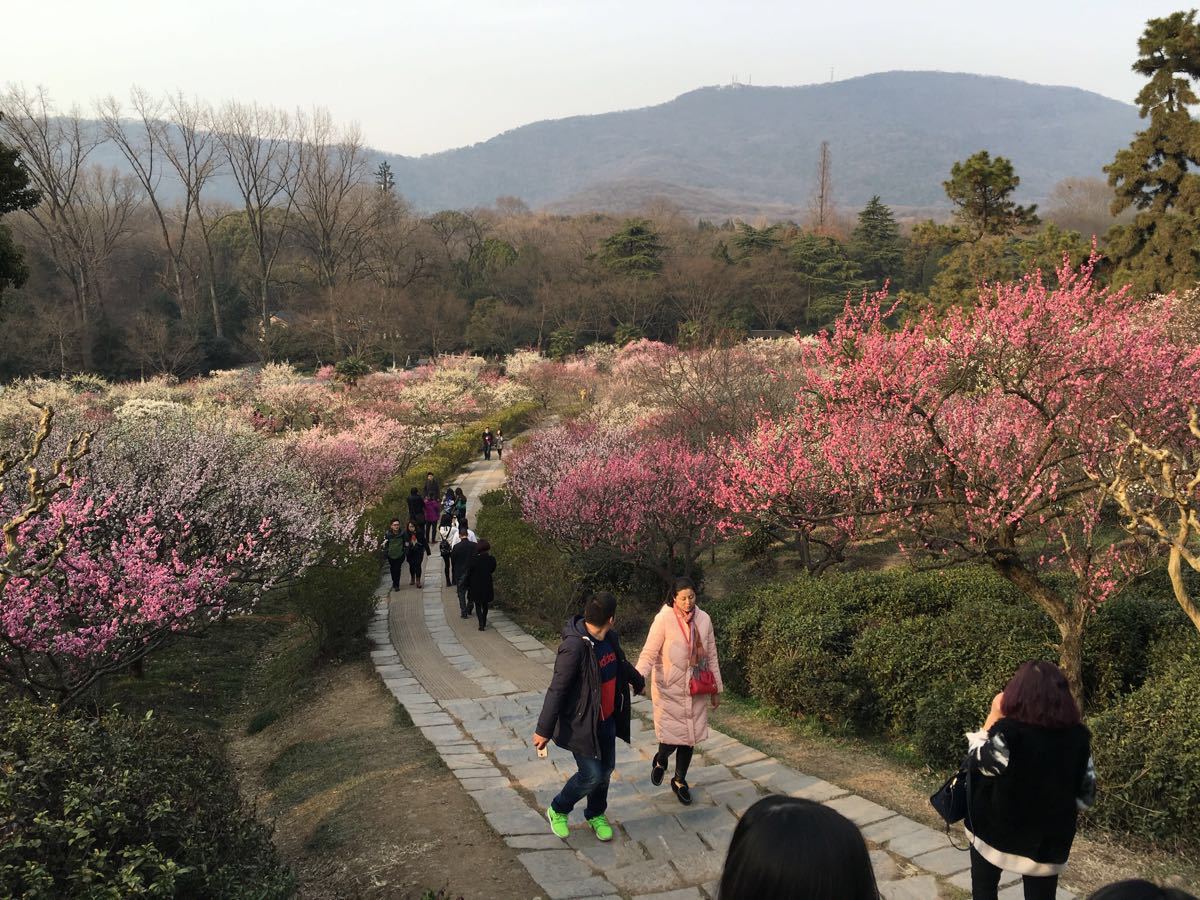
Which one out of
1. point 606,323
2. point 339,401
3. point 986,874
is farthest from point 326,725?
point 606,323

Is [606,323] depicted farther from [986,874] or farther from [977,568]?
[986,874]

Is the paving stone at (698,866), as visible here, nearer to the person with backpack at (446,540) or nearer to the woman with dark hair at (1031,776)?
the woman with dark hair at (1031,776)

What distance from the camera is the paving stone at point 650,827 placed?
4.92m

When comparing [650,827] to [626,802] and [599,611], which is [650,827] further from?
[599,611]

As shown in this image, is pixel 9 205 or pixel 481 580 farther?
pixel 9 205

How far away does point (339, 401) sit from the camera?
28.9 metres

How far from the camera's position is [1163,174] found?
22.5m

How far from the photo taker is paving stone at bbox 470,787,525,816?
5.39 metres

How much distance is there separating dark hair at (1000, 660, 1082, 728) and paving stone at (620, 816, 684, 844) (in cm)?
252

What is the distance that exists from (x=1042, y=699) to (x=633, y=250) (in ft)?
164

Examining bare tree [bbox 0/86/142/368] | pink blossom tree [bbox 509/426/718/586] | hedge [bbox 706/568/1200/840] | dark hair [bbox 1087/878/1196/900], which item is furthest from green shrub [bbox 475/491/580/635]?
bare tree [bbox 0/86/142/368]

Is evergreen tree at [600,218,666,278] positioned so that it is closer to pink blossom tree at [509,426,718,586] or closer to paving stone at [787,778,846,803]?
pink blossom tree at [509,426,718,586]

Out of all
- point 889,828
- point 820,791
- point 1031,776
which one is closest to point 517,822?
point 820,791

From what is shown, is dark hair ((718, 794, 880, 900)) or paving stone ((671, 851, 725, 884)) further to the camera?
paving stone ((671, 851, 725, 884))
